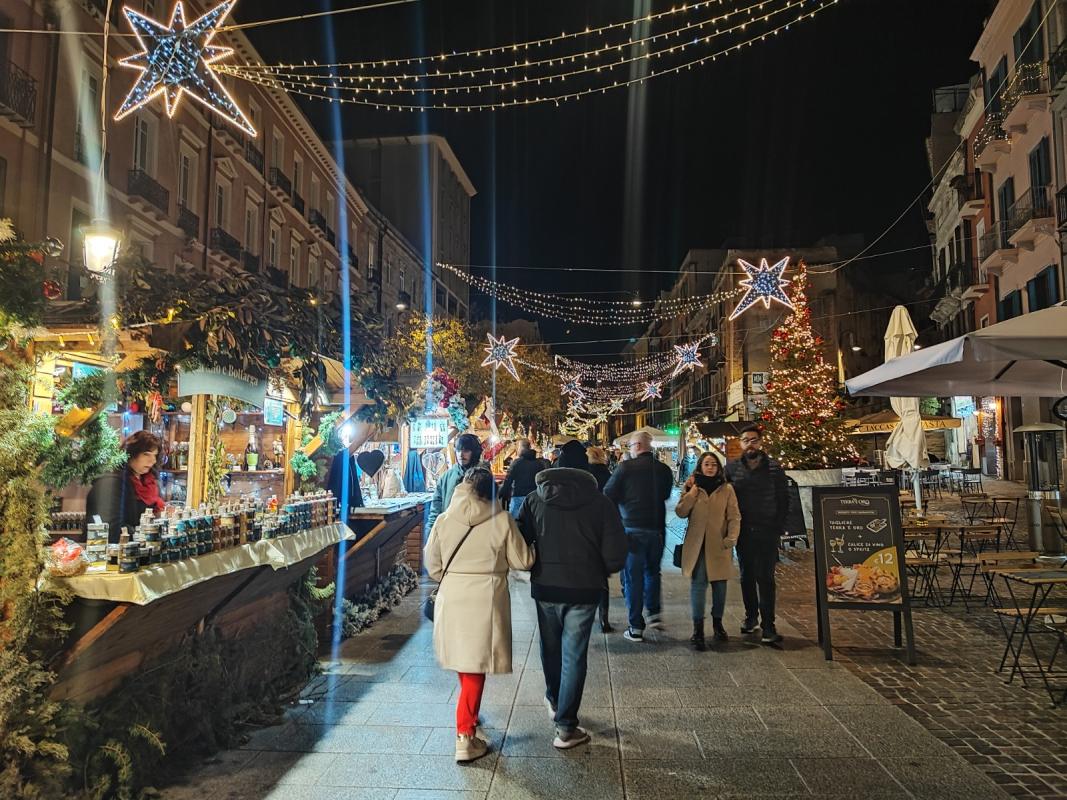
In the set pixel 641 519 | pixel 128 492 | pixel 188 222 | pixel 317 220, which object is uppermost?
pixel 317 220

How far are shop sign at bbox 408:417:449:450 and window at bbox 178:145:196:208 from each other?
408 inches

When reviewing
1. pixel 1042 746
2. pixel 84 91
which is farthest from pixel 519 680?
pixel 84 91

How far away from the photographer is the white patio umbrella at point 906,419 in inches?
436

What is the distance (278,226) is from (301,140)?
4.02m

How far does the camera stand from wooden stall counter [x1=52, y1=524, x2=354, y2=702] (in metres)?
3.43

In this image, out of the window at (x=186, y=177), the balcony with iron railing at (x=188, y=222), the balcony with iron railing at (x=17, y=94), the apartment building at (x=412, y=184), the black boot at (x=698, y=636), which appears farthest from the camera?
the apartment building at (x=412, y=184)

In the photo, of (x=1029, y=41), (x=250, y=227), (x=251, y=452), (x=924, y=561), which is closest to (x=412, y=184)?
(x=250, y=227)

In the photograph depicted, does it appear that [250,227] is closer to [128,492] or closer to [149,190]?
[149,190]

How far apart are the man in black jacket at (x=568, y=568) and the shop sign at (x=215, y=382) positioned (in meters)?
2.87

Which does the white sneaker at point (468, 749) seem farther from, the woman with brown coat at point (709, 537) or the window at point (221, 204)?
the window at point (221, 204)

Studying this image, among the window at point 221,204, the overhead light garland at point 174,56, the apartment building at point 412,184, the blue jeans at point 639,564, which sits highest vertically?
the apartment building at point 412,184

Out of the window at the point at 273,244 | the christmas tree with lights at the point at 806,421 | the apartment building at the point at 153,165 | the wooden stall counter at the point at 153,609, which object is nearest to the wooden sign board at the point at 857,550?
the wooden stall counter at the point at 153,609

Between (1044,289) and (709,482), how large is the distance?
18588 mm

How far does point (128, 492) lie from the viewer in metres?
5.66
